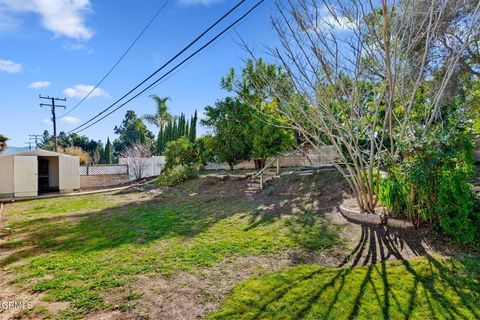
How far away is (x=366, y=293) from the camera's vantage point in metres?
2.77

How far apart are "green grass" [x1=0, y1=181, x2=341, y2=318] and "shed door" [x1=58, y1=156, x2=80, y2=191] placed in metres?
6.04

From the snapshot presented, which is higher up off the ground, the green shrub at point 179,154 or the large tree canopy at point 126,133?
the large tree canopy at point 126,133

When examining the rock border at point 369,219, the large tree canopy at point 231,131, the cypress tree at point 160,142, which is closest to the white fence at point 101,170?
the large tree canopy at point 231,131

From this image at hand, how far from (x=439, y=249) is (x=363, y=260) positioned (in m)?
1.23

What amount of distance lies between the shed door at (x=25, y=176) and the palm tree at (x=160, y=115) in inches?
709

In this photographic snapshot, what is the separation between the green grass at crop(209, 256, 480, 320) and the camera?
2.43 metres

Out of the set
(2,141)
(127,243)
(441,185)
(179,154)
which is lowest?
(127,243)

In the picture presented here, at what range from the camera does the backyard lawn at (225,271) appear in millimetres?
2559

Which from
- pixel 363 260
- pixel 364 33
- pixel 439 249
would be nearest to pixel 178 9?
pixel 364 33

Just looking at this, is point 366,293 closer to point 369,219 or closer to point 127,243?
point 369,219

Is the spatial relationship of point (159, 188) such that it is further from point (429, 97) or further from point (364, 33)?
point (429, 97)

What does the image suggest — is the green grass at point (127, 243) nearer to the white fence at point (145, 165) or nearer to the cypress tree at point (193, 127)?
the white fence at point (145, 165)

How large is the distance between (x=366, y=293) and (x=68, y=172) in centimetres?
1522

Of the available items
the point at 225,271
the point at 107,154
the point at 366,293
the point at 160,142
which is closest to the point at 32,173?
the point at 225,271
